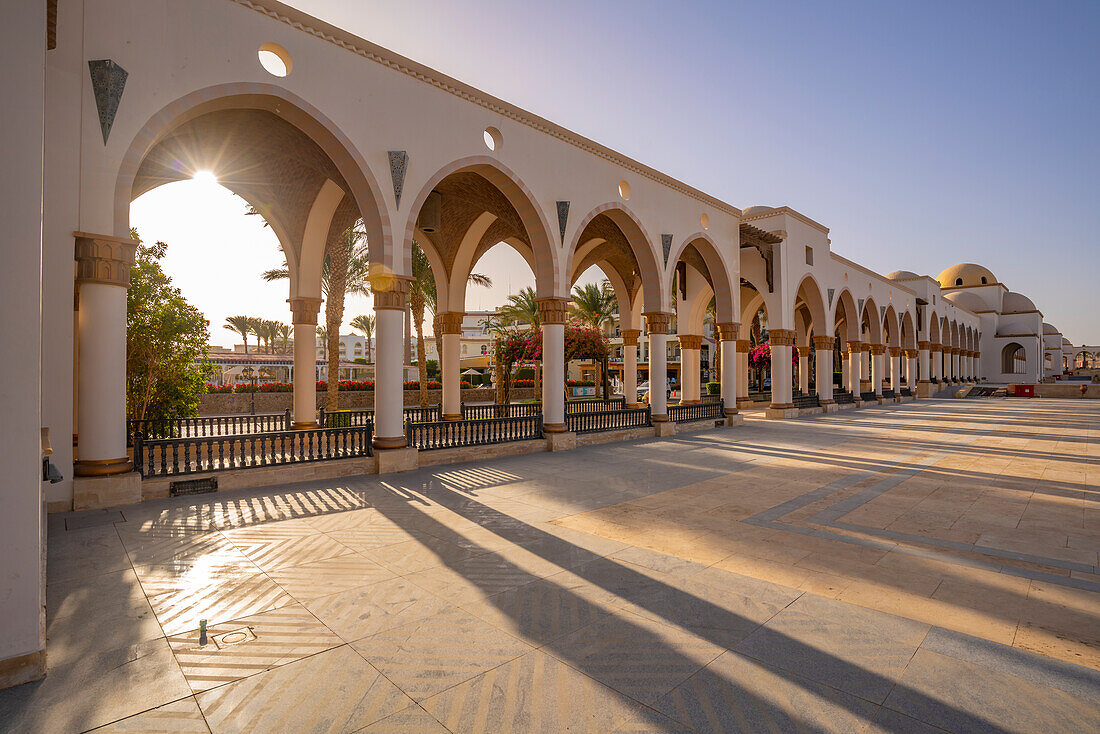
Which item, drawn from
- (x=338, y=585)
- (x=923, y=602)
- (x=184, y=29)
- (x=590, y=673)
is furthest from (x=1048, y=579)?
(x=184, y=29)

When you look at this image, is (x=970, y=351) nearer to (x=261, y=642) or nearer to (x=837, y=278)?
(x=837, y=278)

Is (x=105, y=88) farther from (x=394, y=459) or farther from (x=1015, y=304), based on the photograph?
(x=1015, y=304)

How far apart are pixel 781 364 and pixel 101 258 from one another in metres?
23.3

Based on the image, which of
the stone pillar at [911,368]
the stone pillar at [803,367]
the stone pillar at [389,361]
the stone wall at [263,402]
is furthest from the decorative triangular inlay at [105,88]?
the stone pillar at [911,368]

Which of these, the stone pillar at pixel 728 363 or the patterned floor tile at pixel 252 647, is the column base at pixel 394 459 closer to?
the patterned floor tile at pixel 252 647

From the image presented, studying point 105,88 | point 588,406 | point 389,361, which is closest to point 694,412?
point 588,406

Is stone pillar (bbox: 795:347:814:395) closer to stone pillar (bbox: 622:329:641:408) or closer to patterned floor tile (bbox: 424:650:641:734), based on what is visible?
stone pillar (bbox: 622:329:641:408)

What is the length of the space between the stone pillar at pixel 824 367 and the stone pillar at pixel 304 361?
23.8 meters

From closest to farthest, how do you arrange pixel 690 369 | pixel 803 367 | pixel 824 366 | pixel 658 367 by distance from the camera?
pixel 658 367
pixel 690 369
pixel 824 366
pixel 803 367

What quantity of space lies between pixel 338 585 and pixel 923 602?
503cm

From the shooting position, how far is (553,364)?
554 inches

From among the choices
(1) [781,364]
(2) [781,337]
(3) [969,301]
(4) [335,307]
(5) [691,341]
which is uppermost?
(3) [969,301]

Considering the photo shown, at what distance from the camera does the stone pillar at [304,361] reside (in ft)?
47.4

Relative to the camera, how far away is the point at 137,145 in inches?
306
